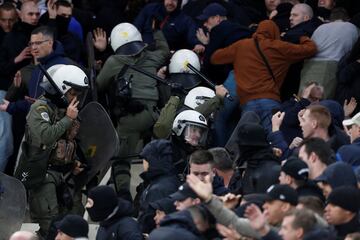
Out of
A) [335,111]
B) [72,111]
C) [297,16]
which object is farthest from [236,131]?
[297,16]

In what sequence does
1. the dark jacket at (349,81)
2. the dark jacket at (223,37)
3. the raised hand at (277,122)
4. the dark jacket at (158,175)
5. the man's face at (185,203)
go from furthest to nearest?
the dark jacket at (223,37)
the dark jacket at (349,81)
the raised hand at (277,122)
the dark jacket at (158,175)
the man's face at (185,203)

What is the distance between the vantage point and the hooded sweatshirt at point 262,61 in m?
18.4

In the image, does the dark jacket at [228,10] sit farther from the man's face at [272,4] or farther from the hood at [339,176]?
the hood at [339,176]

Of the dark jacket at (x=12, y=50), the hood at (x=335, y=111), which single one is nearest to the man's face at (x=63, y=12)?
the dark jacket at (x=12, y=50)

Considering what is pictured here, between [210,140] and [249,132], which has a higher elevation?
[249,132]

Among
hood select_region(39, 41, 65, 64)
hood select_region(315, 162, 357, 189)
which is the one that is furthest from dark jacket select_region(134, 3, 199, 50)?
hood select_region(315, 162, 357, 189)

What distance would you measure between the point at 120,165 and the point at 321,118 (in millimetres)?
3971

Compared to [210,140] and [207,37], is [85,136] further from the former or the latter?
[207,37]

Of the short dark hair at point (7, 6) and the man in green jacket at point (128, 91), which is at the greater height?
the short dark hair at point (7, 6)

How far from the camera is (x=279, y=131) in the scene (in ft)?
52.8

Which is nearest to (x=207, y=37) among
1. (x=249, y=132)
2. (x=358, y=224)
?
(x=249, y=132)

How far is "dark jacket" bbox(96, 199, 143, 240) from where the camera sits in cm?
1443

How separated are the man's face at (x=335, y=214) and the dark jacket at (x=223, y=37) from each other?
631 centimetres

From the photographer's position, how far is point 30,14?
63.9ft
